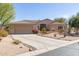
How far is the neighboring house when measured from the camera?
28.4ft

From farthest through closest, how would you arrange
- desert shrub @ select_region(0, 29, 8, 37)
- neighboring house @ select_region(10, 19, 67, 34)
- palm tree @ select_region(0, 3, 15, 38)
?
neighboring house @ select_region(10, 19, 67, 34) → palm tree @ select_region(0, 3, 15, 38) → desert shrub @ select_region(0, 29, 8, 37)

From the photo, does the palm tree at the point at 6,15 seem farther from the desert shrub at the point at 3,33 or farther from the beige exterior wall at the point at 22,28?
the beige exterior wall at the point at 22,28

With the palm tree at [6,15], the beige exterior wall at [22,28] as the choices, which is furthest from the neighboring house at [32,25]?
the palm tree at [6,15]

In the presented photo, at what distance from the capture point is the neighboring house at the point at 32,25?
8.66m

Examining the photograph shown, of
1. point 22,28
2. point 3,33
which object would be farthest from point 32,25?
point 3,33

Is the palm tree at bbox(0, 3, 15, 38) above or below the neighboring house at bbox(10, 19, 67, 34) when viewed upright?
above

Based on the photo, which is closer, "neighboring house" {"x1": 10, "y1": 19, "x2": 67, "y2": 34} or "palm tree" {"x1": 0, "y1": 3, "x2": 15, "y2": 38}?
"palm tree" {"x1": 0, "y1": 3, "x2": 15, "y2": 38}

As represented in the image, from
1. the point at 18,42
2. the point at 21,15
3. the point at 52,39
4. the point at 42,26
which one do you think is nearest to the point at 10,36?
the point at 18,42

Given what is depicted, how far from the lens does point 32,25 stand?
9.32 metres

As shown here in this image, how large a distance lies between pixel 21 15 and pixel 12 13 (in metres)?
0.68

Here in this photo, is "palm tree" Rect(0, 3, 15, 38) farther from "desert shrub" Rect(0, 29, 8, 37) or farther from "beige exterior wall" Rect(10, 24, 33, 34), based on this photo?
"beige exterior wall" Rect(10, 24, 33, 34)

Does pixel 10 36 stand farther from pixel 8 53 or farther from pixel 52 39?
pixel 52 39

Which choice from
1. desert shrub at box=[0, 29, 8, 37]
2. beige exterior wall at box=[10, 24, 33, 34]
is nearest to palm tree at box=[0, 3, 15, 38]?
desert shrub at box=[0, 29, 8, 37]

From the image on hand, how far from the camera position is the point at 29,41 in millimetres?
9164
